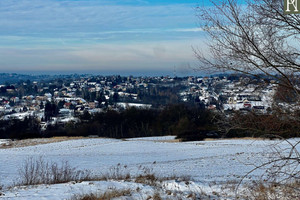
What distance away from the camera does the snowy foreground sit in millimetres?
7957

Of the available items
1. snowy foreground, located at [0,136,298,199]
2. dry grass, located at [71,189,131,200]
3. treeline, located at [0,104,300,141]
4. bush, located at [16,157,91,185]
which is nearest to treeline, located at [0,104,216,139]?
treeline, located at [0,104,300,141]

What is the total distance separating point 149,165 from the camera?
17.8 meters

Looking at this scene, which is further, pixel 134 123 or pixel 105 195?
pixel 134 123

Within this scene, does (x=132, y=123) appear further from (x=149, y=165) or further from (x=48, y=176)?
(x=48, y=176)

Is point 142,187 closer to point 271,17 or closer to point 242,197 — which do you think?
point 242,197

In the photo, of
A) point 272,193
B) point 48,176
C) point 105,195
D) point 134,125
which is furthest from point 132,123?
point 272,193

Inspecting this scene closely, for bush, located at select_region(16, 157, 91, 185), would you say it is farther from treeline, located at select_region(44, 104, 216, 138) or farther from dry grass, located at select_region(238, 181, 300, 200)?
treeline, located at select_region(44, 104, 216, 138)

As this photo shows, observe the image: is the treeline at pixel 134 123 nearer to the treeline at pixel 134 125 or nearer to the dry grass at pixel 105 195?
the treeline at pixel 134 125

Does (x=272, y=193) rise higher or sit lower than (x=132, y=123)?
higher

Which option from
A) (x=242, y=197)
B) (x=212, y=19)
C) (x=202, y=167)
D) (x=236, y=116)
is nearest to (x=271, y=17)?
(x=212, y=19)

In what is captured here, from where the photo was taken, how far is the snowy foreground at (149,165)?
7.96 meters

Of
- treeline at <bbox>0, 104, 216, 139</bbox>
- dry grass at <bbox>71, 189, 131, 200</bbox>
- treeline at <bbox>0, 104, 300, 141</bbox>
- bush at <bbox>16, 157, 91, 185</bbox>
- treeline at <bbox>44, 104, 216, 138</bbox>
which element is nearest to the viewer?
dry grass at <bbox>71, 189, 131, 200</bbox>

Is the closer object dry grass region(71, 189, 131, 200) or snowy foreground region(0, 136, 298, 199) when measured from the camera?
dry grass region(71, 189, 131, 200)

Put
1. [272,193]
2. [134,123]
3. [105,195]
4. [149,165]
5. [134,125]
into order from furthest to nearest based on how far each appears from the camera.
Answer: [134,125] → [134,123] → [149,165] → [105,195] → [272,193]
